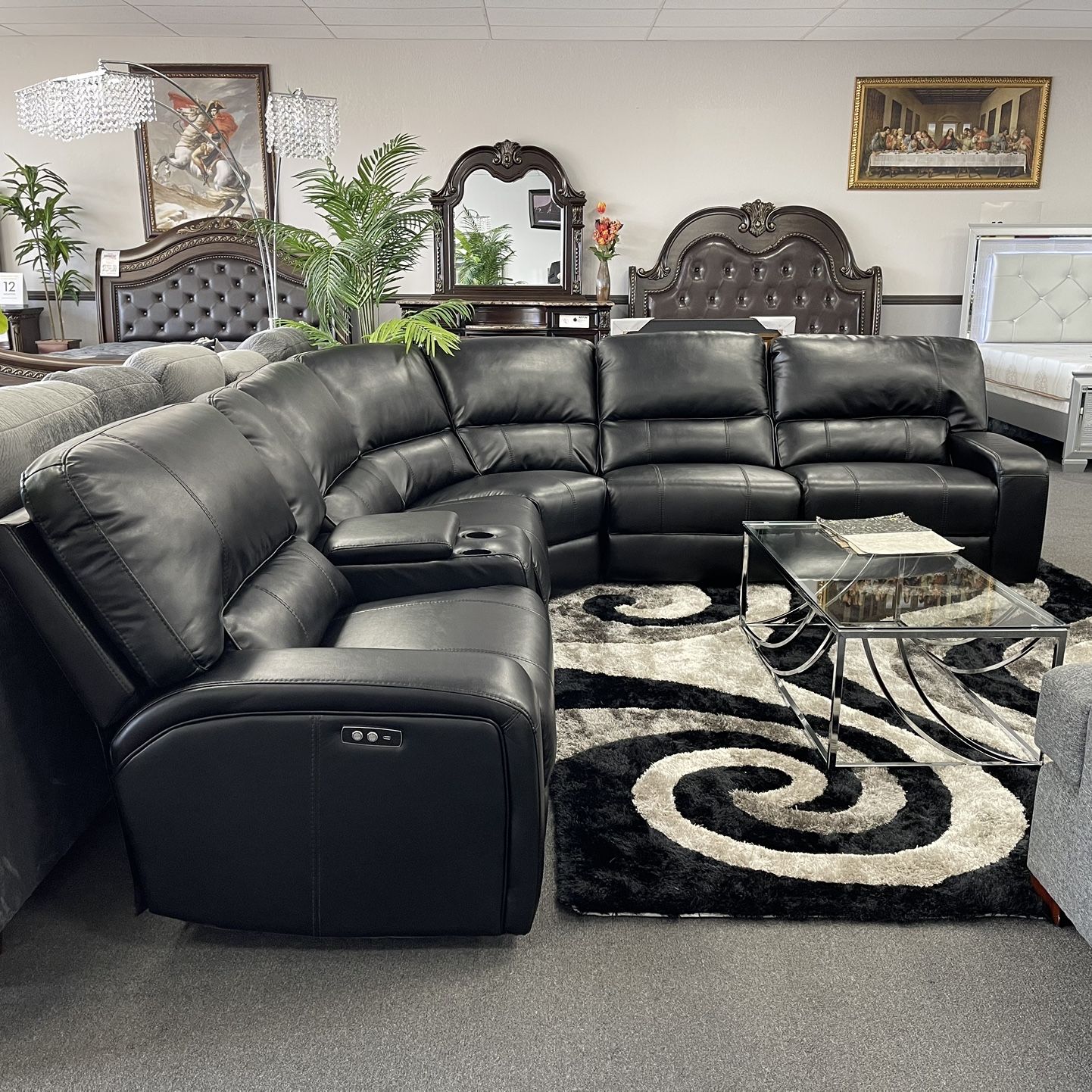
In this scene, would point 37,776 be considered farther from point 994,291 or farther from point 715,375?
point 994,291

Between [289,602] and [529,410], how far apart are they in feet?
6.95

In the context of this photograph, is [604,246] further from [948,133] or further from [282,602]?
[282,602]

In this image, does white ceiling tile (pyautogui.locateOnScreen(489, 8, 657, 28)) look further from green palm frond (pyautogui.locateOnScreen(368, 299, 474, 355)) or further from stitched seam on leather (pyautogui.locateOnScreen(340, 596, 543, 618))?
stitched seam on leather (pyautogui.locateOnScreen(340, 596, 543, 618))

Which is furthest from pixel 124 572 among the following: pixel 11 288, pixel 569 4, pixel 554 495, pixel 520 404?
pixel 11 288

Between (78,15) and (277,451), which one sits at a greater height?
(78,15)

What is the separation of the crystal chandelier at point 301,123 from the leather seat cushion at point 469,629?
311cm

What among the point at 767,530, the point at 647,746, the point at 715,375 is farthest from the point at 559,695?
the point at 715,375

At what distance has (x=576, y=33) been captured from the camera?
6.38 meters

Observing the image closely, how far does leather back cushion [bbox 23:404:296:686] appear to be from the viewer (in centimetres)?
156

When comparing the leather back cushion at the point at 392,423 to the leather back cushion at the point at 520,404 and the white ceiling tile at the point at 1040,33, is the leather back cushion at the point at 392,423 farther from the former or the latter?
the white ceiling tile at the point at 1040,33

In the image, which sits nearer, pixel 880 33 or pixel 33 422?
pixel 33 422

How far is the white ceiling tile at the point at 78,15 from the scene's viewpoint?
5.85m

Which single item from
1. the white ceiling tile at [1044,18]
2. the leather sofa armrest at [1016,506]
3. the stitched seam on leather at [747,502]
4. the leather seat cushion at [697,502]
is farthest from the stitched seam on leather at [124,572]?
the white ceiling tile at [1044,18]

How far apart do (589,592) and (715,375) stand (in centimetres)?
105
